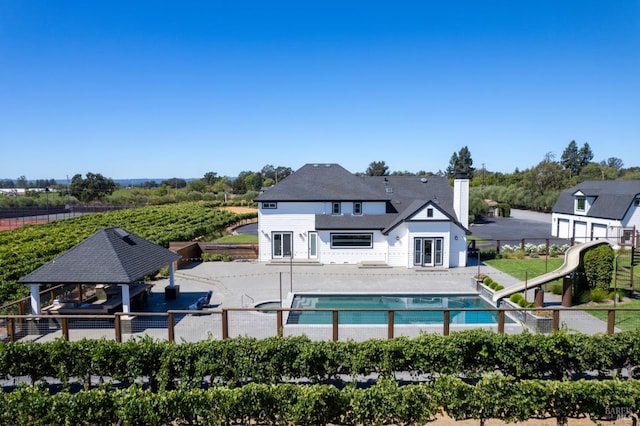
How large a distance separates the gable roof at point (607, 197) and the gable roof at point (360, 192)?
12.9 meters

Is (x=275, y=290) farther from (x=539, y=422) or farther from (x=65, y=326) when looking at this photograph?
(x=539, y=422)

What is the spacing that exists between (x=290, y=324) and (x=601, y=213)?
97.3ft

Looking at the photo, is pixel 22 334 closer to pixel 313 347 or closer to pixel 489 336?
pixel 313 347

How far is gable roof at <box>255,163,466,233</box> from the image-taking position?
85.1ft

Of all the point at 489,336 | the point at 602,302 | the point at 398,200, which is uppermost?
the point at 398,200

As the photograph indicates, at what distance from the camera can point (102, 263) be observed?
1472 cm

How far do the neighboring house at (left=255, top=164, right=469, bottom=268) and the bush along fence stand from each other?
13.9 m

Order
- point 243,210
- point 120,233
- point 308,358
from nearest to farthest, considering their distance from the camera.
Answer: point 308,358 < point 120,233 < point 243,210

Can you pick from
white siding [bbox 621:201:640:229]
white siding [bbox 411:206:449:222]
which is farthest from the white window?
white siding [bbox 621:201:640:229]

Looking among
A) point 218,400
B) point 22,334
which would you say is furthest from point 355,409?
point 22,334

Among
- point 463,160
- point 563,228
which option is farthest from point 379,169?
point 563,228

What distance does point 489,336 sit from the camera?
10.1m

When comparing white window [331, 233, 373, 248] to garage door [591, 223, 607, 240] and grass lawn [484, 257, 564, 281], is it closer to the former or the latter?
grass lawn [484, 257, 564, 281]

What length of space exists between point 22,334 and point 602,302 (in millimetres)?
21389
